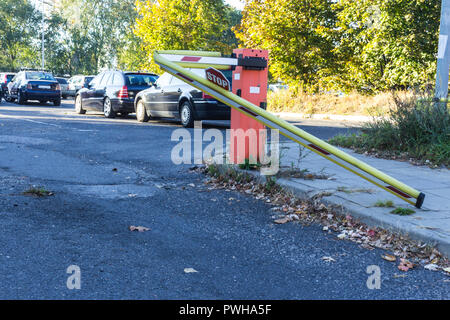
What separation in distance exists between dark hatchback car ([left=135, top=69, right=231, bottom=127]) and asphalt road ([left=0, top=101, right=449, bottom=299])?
6541mm

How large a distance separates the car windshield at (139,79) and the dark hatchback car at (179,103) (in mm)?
961

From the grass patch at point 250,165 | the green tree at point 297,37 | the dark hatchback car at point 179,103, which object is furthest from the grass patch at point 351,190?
the green tree at point 297,37

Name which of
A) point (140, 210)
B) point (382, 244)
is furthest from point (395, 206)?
point (140, 210)

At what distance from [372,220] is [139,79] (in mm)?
13835

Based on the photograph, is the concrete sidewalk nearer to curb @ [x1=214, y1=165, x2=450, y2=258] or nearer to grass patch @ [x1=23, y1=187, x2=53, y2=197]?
curb @ [x1=214, y1=165, x2=450, y2=258]

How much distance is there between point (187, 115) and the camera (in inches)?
548

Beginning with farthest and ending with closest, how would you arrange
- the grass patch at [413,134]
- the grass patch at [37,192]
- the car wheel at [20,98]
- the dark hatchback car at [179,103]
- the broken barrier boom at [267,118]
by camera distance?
1. the car wheel at [20,98]
2. the dark hatchback car at [179,103]
3. the grass patch at [413,134]
4. the grass patch at [37,192]
5. the broken barrier boom at [267,118]

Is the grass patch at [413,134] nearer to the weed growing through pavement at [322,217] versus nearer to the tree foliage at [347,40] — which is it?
the weed growing through pavement at [322,217]

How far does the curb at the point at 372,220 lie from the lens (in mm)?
3899

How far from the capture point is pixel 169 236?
427cm

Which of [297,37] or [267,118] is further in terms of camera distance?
[297,37]

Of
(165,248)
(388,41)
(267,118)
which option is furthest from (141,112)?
(165,248)

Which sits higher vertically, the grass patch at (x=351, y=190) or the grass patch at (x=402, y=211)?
the grass patch at (x=351, y=190)

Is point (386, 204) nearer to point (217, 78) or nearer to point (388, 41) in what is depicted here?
point (217, 78)
